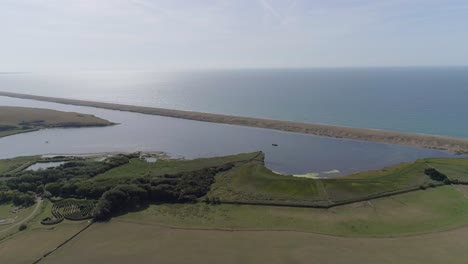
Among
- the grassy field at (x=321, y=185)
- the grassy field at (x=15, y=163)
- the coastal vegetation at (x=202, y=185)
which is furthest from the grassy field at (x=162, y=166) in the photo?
the grassy field at (x=15, y=163)

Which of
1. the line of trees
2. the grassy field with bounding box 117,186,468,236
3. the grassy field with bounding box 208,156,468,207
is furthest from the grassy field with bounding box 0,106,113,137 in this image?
the grassy field with bounding box 117,186,468,236

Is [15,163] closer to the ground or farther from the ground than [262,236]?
farther from the ground

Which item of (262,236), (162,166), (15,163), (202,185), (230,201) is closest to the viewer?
(262,236)

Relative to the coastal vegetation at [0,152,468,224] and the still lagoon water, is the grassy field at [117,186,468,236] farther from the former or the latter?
the still lagoon water

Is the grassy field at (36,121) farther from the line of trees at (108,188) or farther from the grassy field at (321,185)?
the grassy field at (321,185)

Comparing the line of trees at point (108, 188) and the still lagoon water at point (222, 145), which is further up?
the still lagoon water at point (222, 145)

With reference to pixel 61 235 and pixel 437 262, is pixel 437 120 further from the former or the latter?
pixel 61 235

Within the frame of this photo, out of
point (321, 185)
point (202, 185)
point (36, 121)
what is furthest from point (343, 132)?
point (36, 121)

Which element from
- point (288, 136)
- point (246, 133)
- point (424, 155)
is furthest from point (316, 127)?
point (424, 155)

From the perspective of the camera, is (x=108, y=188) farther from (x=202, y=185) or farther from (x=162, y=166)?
(x=202, y=185)
